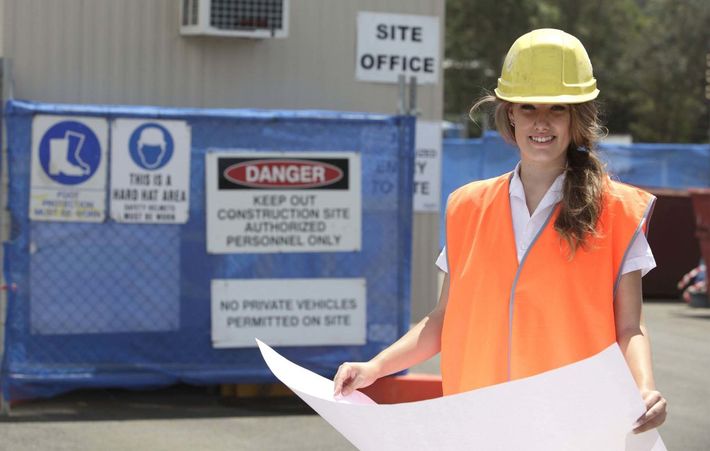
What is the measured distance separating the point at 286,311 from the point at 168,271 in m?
0.83

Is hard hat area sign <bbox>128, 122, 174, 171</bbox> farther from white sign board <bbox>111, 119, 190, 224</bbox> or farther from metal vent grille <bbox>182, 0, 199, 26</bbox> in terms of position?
metal vent grille <bbox>182, 0, 199, 26</bbox>

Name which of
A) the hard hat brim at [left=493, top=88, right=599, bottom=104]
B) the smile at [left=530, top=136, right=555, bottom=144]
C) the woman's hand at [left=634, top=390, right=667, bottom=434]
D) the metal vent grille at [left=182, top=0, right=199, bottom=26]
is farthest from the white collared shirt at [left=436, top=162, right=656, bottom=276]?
the metal vent grille at [left=182, top=0, right=199, bottom=26]

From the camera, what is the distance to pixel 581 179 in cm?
315

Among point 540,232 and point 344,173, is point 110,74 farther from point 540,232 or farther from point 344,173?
point 540,232

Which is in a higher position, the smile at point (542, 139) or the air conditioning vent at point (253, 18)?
the air conditioning vent at point (253, 18)

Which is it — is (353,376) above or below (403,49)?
below

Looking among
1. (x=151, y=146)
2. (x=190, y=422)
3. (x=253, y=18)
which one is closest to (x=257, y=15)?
(x=253, y=18)

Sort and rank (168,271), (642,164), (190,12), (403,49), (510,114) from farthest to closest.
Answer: (642,164) → (403,49) → (190,12) → (168,271) → (510,114)

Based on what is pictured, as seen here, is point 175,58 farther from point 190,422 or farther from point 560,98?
point 560,98

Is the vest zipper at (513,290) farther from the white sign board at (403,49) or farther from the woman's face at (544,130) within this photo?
the white sign board at (403,49)

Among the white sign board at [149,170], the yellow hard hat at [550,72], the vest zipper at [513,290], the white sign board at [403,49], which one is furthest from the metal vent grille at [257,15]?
the vest zipper at [513,290]

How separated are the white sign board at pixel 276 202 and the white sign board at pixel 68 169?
Result: 713mm

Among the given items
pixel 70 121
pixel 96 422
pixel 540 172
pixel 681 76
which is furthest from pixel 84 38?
pixel 681 76

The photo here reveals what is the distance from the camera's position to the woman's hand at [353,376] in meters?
3.31
